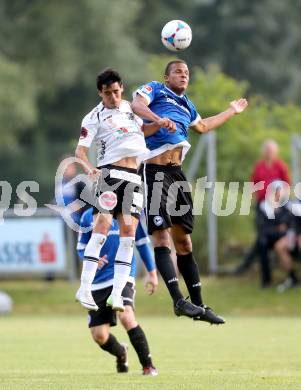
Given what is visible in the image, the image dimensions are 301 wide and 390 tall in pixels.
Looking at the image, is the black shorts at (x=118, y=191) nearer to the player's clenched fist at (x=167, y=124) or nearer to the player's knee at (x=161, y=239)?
the player's knee at (x=161, y=239)

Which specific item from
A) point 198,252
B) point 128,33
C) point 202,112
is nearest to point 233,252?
point 198,252

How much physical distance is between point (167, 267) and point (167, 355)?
267cm

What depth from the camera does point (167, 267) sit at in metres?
12.3

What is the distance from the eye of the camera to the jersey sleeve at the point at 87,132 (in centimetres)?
1173

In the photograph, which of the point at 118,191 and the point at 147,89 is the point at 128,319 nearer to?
the point at 118,191

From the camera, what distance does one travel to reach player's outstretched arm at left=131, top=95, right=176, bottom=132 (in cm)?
1145

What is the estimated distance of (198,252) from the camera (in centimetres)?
2534

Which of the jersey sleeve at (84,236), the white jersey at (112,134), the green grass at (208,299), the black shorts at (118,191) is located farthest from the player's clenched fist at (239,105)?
the green grass at (208,299)

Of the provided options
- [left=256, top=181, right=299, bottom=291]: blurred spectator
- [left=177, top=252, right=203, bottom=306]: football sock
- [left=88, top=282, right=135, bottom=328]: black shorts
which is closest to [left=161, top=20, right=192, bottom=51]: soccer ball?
[left=177, top=252, right=203, bottom=306]: football sock

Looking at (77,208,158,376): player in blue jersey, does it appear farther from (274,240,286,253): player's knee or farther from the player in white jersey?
(274,240,286,253): player's knee

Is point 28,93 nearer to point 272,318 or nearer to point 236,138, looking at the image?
point 236,138

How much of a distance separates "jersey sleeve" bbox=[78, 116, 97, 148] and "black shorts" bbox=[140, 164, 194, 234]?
775 mm

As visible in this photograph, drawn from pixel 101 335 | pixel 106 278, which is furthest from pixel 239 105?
pixel 101 335

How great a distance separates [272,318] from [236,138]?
Result: 24.5 feet
